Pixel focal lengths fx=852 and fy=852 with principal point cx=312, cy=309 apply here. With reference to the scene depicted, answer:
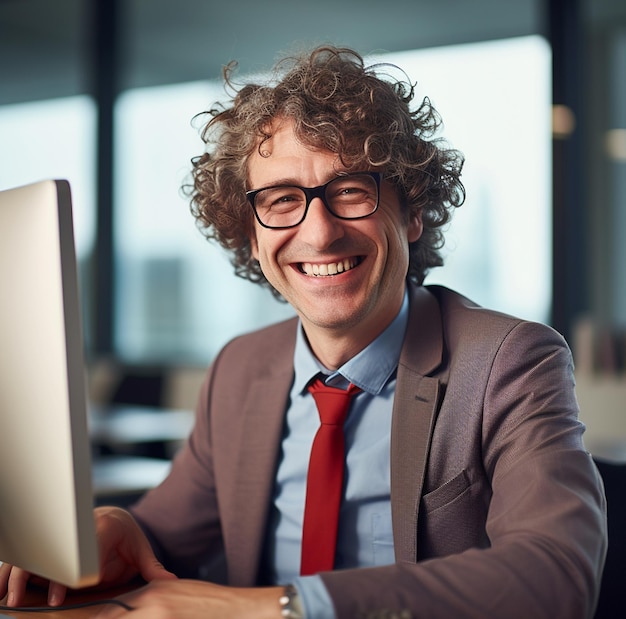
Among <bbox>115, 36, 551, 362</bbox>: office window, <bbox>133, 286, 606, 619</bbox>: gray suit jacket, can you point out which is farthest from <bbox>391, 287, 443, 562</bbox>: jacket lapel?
<bbox>115, 36, 551, 362</bbox>: office window

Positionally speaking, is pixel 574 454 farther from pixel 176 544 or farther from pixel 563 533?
pixel 176 544

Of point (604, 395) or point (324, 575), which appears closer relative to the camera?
point (324, 575)

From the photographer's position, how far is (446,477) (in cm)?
138

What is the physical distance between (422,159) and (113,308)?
5511 millimetres

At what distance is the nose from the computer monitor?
1.89 feet

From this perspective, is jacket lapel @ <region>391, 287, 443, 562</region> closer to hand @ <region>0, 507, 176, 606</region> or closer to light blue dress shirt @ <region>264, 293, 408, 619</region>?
light blue dress shirt @ <region>264, 293, 408, 619</region>

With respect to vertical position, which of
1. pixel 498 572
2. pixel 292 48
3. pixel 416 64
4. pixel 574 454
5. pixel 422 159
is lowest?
pixel 498 572

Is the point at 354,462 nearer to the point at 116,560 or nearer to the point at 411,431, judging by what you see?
the point at 411,431

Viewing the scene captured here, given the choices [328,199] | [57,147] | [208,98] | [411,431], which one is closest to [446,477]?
Result: [411,431]

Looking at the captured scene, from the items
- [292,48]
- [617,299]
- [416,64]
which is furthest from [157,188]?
[292,48]

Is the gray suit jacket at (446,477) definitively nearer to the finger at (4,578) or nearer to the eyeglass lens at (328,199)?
the eyeglass lens at (328,199)

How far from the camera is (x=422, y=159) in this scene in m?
1.59

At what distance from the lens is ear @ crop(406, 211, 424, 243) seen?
5.40ft

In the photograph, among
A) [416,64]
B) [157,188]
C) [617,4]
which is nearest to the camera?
[617,4]
